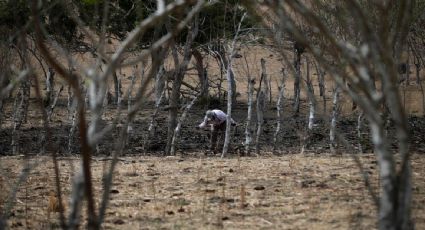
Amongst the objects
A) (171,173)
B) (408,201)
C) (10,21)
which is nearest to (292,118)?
(10,21)

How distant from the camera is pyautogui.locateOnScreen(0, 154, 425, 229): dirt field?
492cm

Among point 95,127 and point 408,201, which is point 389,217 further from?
point 95,127

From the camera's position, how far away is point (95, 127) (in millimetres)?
2490

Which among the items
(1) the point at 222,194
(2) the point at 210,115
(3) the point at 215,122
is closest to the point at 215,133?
(3) the point at 215,122

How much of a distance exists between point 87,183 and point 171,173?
18.3 feet

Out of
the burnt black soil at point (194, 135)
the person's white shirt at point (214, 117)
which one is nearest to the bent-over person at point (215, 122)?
the person's white shirt at point (214, 117)

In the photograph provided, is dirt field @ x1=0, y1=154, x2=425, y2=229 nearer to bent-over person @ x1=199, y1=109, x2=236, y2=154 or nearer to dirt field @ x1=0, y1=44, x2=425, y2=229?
dirt field @ x1=0, y1=44, x2=425, y2=229

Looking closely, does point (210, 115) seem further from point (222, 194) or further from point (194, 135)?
point (222, 194)

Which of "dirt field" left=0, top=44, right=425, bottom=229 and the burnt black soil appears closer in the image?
"dirt field" left=0, top=44, right=425, bottom=229

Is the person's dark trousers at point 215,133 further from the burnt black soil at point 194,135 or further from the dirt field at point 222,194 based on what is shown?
the dirt field at point 222,194

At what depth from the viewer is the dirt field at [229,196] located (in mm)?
4918

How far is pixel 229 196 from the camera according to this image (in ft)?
19.7

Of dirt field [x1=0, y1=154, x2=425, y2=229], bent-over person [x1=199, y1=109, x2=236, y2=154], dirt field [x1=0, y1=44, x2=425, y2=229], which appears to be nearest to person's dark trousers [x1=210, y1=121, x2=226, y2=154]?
bent-over person [x1=199, y1=109, x2=236, y2=154]

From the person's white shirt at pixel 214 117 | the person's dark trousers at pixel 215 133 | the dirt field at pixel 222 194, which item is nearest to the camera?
the dirt field at pixel 222 194
